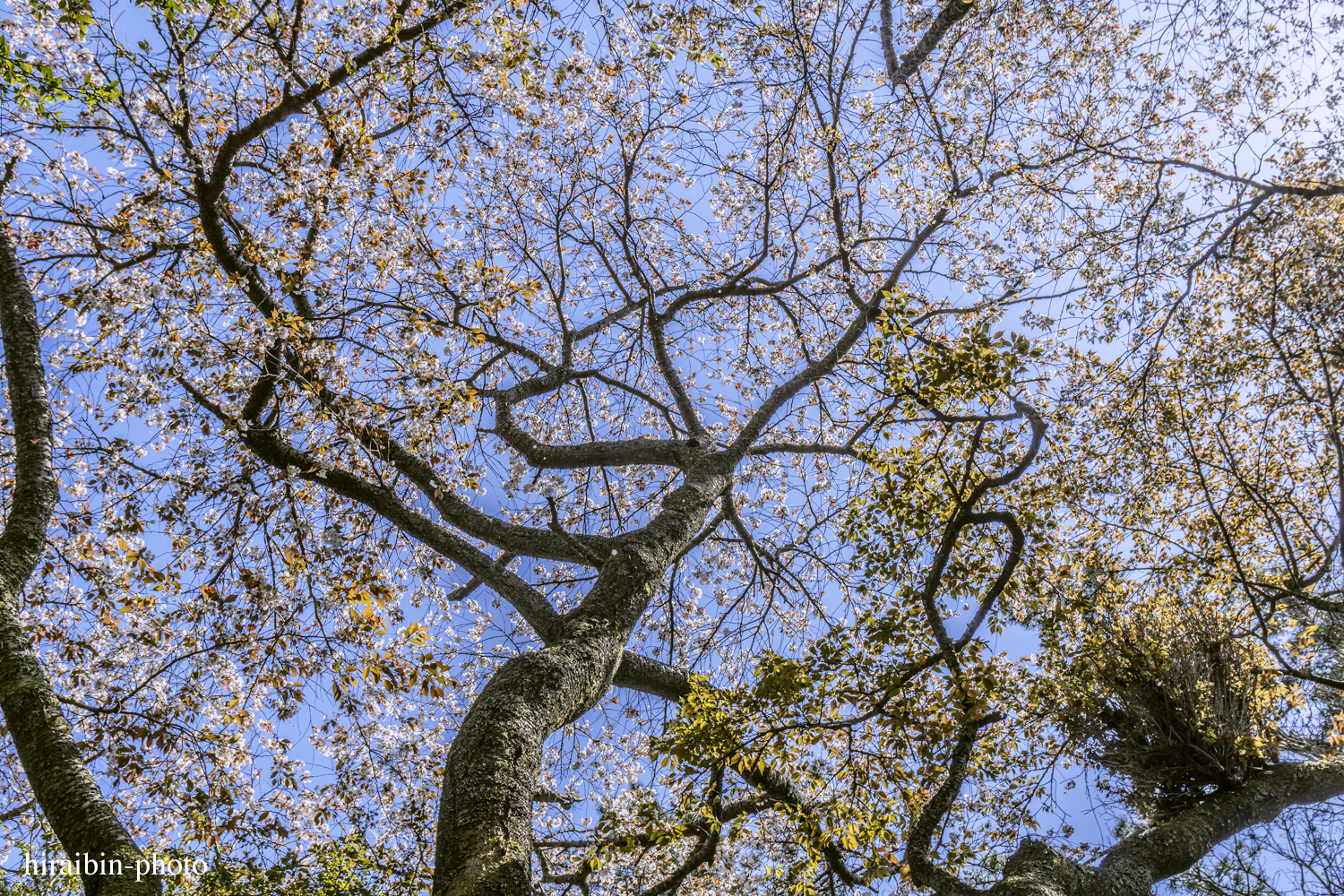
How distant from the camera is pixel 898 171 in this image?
787 centimetres

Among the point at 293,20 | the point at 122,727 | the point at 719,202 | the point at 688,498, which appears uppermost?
the point at 719,202

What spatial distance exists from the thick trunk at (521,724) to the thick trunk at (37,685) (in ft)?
3.36

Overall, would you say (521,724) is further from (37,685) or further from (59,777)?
(37,685)

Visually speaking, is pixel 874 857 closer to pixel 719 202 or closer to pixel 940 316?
pixel 940 316

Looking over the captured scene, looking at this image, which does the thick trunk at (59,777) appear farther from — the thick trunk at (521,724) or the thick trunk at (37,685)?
the thick trunk at (521,724)

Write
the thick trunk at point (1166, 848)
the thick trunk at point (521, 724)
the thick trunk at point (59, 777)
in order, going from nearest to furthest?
the thick trunk at point (59, 777)
the thick trunk at point (521, 724)
the thick trunk at point (1166, 848)

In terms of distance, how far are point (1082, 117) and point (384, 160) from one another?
6.68 metres

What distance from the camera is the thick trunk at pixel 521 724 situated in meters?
2.58

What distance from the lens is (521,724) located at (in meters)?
3.14

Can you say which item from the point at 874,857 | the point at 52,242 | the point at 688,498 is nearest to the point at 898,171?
the point at 688,498

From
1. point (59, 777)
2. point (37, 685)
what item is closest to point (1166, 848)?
point (59, 777)

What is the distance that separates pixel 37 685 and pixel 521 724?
1.98 metres

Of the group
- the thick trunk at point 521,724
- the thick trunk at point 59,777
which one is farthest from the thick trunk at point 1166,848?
the thick trunk at point 59,777

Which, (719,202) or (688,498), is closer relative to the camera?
(688,498)
